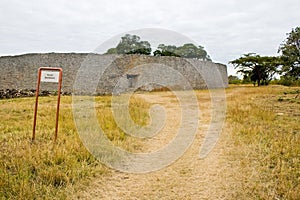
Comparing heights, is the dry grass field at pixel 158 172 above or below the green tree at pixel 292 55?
below

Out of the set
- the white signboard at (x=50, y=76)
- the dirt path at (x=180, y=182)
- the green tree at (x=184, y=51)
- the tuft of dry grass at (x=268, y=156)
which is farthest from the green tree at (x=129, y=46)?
the dirt path at (x=180, y=182)

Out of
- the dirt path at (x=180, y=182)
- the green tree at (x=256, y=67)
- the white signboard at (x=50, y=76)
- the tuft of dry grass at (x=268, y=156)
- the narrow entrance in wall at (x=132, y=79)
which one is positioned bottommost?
the dirt path at (x=180, y=182)

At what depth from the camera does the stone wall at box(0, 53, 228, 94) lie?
61.7 feet

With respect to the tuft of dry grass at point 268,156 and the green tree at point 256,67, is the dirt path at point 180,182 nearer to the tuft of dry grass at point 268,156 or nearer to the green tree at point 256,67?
the tuft of dry grass at point 268,156

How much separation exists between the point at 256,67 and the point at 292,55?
14253mm

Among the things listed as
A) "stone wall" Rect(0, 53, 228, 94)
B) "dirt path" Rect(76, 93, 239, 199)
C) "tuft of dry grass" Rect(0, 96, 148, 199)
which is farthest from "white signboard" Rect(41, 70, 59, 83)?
"stone wall" Rect(0, 53, 228, 94)

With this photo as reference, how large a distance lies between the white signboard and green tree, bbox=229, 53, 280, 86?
23.2 metres

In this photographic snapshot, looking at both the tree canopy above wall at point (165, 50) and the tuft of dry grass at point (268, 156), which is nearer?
the tuft of dry grass at point (268, 156)

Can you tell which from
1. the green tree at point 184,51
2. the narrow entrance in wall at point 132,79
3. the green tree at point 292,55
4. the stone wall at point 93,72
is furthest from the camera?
the green tree at point 184,51

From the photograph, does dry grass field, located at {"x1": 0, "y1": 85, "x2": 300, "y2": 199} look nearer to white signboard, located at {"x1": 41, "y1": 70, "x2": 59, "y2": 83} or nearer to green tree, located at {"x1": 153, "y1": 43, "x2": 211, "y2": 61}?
white signboard, located at {"x1": 41, "y1": 70, "x2": 59, "y2": 83}

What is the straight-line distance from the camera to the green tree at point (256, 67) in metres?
24.1

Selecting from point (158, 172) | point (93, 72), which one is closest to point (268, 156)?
point (158, 172)

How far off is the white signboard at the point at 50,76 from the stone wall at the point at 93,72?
1380 cm

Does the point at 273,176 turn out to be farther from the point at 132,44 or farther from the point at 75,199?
the point at 132,44
